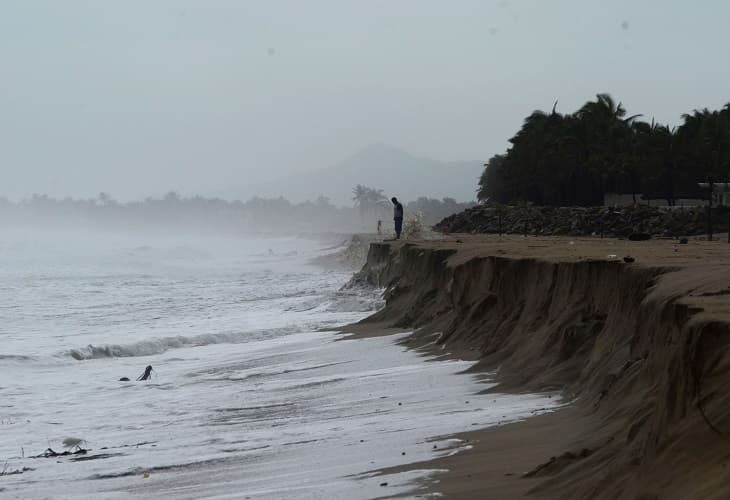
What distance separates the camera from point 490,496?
5258 millimetres

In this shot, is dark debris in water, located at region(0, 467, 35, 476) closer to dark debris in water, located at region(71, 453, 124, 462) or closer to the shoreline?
dark debris in water, located at region(71, 453, 124, 462)

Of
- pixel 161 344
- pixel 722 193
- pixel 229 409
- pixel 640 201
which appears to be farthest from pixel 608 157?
pixel 229 409

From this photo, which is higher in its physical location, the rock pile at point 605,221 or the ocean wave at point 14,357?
the rock pile at point 605,221

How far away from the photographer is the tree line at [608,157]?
52.6 m

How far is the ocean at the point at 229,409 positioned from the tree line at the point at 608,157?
118ft

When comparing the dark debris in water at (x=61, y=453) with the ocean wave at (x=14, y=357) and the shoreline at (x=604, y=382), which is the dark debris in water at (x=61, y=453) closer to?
the shoreline at (x=604, y=382)

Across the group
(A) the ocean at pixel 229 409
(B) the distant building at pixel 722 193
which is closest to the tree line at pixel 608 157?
(B) the distant building at pixel 722 193

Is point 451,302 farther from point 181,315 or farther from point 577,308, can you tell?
point 181,315

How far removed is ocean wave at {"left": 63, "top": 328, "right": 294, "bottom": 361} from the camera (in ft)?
55.3

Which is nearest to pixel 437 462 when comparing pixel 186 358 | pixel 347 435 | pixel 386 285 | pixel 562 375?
pixel 347 435

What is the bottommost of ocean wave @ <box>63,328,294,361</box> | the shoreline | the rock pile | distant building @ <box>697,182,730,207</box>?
ocean wave @ <box>63,328,294,361</box>

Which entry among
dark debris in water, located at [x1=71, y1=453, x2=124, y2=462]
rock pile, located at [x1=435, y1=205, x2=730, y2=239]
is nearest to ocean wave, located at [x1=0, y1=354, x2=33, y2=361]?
dark debris in water, located at [x1=71, y1=453, x2=124, y2=462]

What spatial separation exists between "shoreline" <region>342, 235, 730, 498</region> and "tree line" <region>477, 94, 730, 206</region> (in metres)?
42.1

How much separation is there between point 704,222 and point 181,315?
21.3 m
